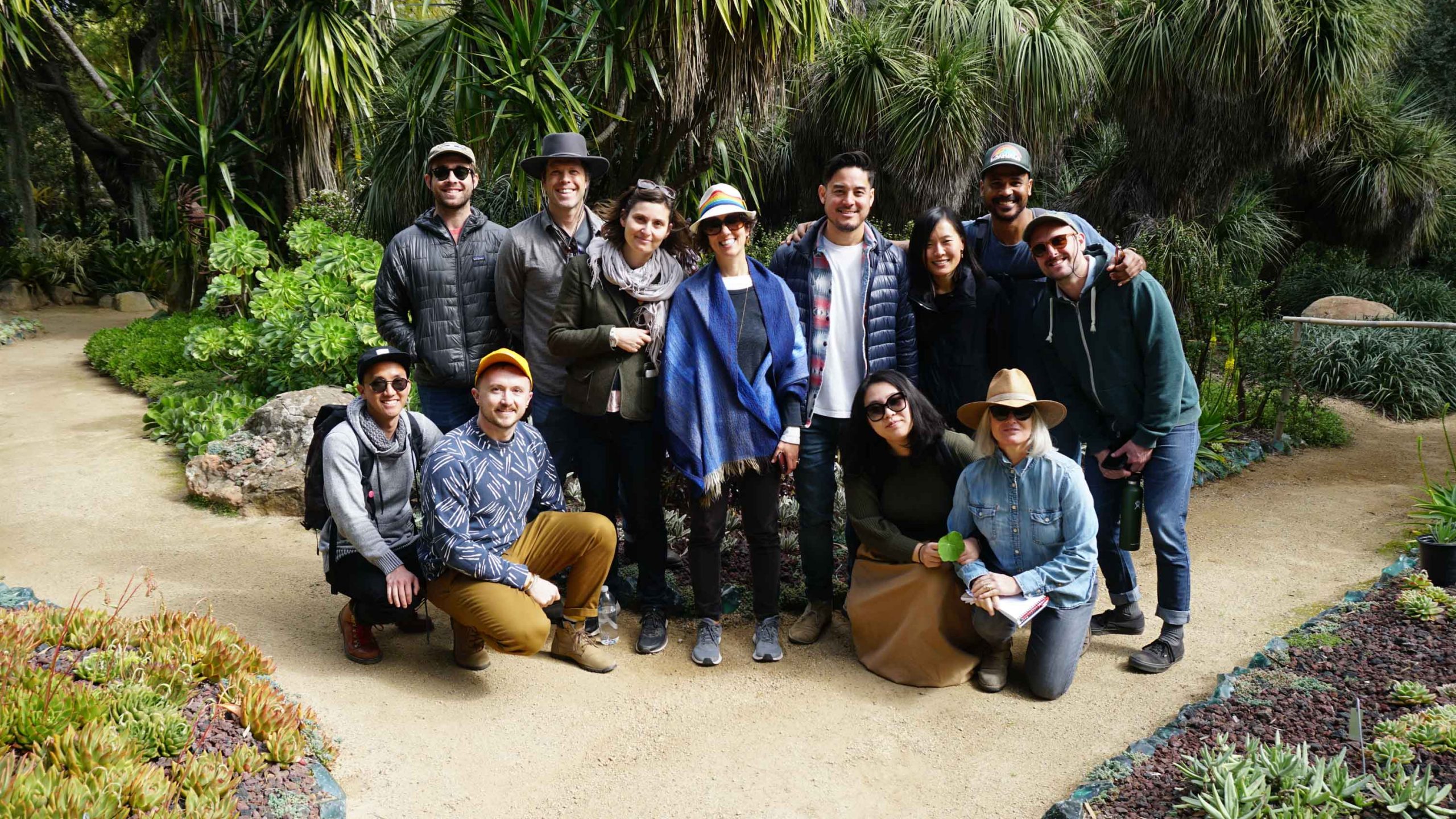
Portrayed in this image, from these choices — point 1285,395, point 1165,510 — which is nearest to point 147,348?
point 1165,510

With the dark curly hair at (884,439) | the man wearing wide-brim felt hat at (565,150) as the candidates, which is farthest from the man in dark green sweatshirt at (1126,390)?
the man wearing wide-brim felt hat at (565,150)

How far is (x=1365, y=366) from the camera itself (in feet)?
30.3

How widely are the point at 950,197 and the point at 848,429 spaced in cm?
594

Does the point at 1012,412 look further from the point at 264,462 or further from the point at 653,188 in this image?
the point at 264,462

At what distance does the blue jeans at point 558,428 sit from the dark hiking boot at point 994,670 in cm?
174

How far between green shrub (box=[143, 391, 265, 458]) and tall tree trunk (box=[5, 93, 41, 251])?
9.42 m

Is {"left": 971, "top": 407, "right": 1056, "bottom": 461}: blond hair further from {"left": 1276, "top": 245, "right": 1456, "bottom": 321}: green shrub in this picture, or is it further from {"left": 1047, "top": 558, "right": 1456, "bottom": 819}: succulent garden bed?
{"left": 1276, "top": 245, "right": 1456, "bottom": 321}: green shrub

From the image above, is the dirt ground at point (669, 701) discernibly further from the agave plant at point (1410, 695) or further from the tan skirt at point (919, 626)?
the agave plant at point (1410, 695)

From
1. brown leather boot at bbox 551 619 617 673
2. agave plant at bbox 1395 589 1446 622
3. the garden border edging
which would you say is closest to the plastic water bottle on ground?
brown leather boot at bbox 551 619 617 673

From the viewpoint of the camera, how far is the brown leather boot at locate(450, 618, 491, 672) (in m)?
3.74

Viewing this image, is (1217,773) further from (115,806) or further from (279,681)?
(279,681)

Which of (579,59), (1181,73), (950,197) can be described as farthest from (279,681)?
(1181,73)

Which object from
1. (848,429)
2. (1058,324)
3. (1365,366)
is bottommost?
(1365,366)

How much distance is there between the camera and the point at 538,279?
157 inches
